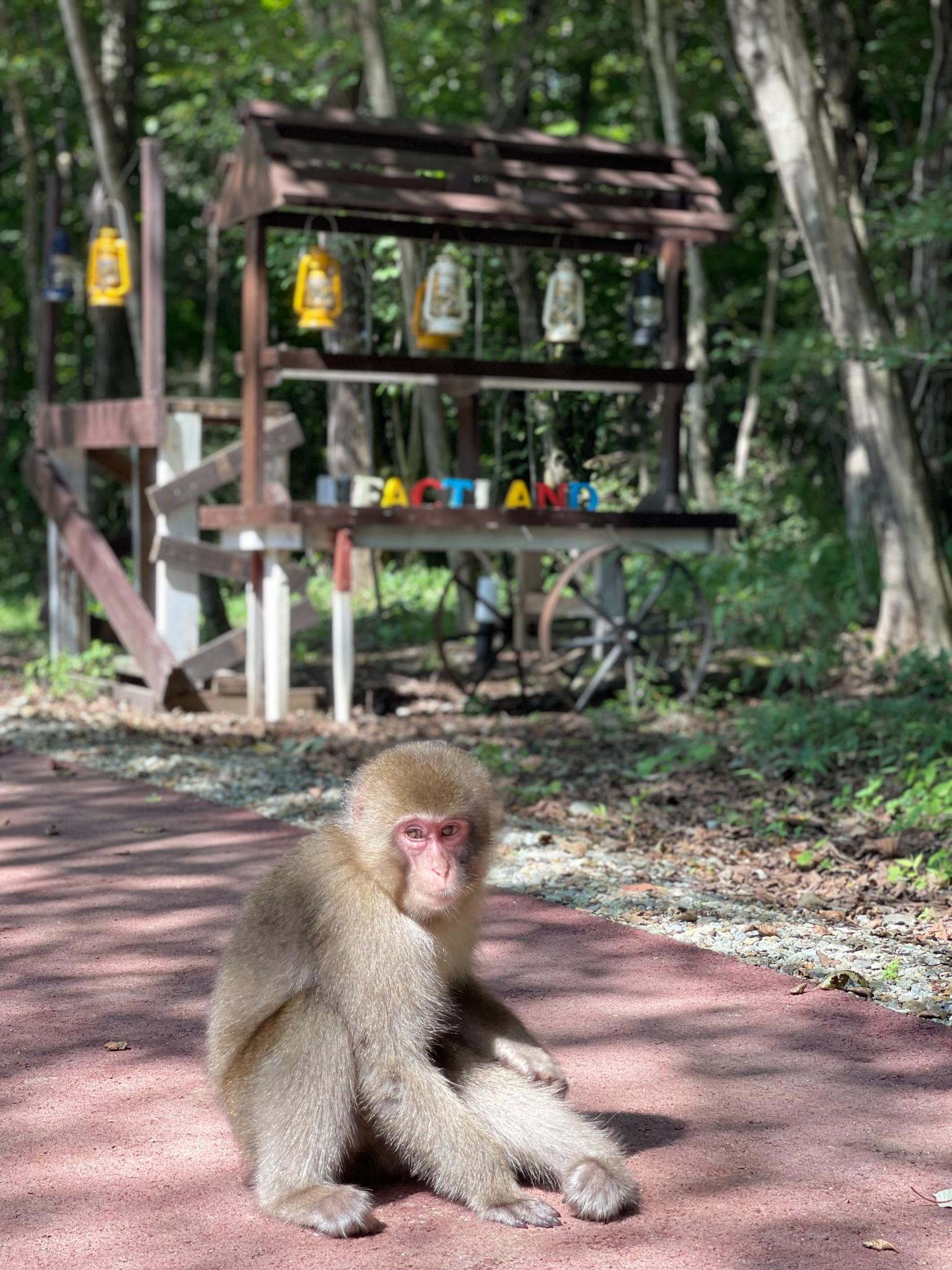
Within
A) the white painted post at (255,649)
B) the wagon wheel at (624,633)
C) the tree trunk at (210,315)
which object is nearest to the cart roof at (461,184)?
the wagon wheel at (624,633)

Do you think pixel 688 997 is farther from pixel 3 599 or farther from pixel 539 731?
pixel 3 599

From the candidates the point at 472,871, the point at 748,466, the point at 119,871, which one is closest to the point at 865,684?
the point at 119,871

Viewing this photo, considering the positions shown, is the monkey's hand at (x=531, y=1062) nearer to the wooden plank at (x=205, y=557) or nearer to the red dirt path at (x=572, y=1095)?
the red dirt path at (x=572, y=1095)

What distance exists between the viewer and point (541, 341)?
11914mm

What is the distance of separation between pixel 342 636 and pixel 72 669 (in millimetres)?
2793

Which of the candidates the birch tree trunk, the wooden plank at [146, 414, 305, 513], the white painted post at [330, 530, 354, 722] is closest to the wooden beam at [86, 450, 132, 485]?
the wooden plank at [146, 414, 305, 513]

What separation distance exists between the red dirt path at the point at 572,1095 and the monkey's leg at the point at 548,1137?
71 mm

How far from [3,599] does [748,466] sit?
10353 millimetres

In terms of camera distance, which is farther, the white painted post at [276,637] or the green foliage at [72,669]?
the green foliage at [72,669]

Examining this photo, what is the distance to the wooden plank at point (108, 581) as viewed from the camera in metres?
10.3

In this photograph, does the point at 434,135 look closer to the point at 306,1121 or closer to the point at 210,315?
the point at 306,1121

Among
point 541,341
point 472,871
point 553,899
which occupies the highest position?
point 541,341

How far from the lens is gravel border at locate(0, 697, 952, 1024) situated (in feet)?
16.2

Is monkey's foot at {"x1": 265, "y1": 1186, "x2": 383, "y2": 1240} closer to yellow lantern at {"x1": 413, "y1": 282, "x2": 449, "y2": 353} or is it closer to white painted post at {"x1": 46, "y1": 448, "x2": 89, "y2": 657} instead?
yellow lantern at {"x1": 413, "y1": 282, "x2": 449, "y2": 353}
